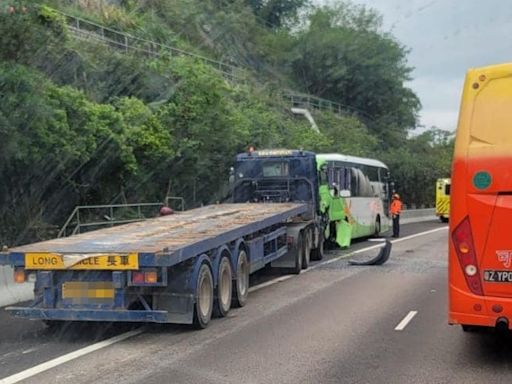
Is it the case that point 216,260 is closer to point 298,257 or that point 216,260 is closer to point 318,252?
point 298,257

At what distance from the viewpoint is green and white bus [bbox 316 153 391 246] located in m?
21.1

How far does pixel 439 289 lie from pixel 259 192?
255 inches

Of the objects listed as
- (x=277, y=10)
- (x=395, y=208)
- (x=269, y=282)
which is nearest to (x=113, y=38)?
(x=395, y=208)

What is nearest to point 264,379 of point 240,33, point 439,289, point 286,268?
point 439,289

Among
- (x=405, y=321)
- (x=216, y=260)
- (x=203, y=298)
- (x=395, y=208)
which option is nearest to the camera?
(x=203, y=298)

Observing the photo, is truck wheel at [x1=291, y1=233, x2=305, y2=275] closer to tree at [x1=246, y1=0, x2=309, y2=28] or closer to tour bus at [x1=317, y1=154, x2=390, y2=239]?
tour bus at [x1=317, y1=154, x2=390, y2=239]

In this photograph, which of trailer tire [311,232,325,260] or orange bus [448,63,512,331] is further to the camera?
trailer tire [311,232,325,260]

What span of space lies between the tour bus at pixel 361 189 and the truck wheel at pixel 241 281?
26.1ft

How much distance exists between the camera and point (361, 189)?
25.1 meters

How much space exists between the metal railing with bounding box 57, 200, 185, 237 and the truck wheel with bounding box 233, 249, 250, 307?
6528 millimetres

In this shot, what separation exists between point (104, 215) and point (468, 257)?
14968 mm

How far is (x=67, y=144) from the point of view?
1656 cm

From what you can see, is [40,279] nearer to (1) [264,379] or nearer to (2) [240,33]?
(1) [264,379]

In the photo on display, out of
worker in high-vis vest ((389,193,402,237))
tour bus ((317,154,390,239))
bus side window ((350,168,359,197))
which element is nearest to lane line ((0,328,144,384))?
tour bus ((317,154,390,239))
